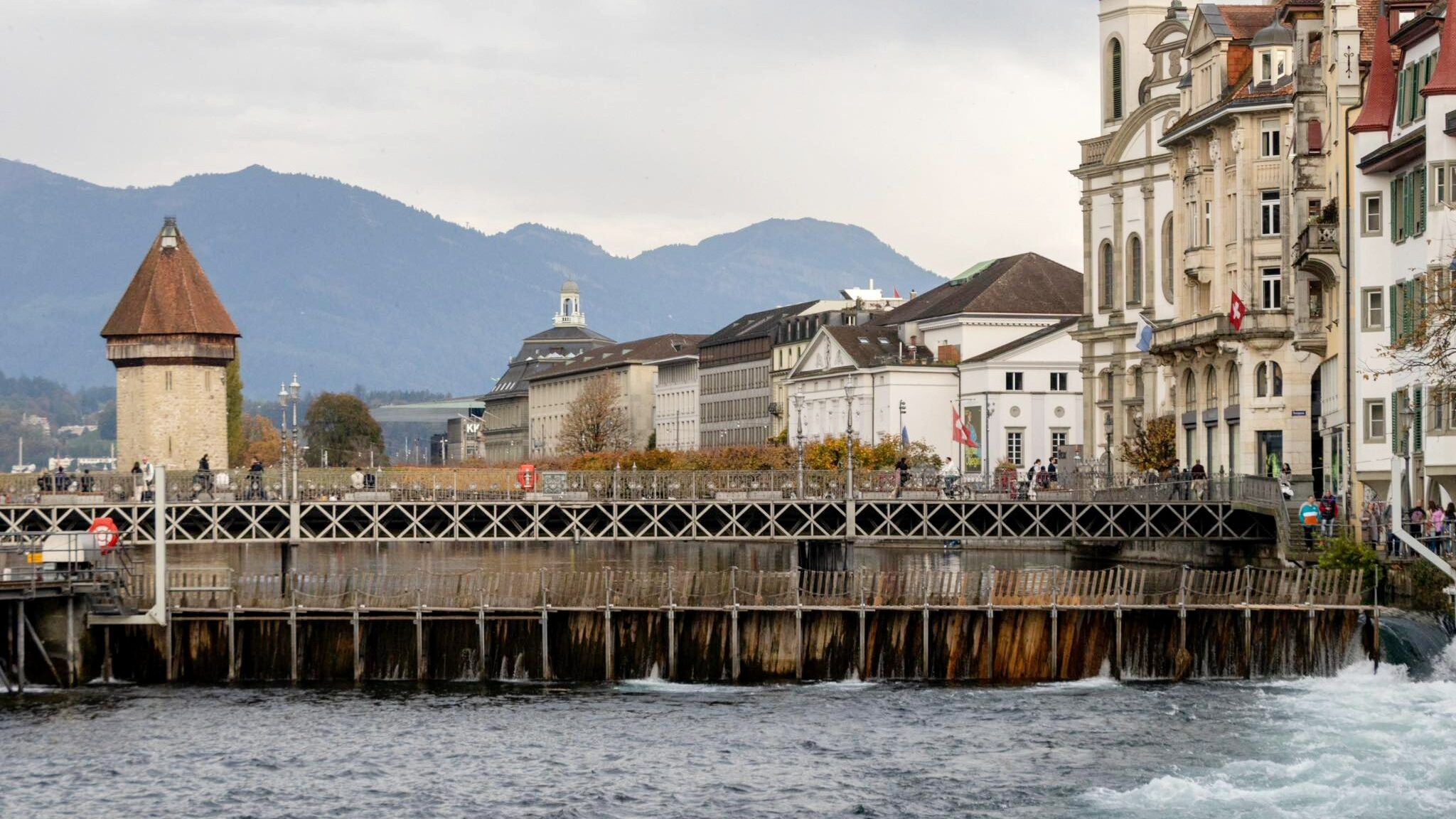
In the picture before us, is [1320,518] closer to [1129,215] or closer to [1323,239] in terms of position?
[1323,239]

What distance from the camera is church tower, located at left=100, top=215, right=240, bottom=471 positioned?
5305 inches

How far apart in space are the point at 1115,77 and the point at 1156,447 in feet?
87.4

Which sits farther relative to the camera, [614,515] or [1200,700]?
[614,515]

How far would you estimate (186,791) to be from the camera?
45.2m

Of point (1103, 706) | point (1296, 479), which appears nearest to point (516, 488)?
point (1296, 479)

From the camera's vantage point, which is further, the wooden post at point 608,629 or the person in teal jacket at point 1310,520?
the person in teal jacket at point 1310,520

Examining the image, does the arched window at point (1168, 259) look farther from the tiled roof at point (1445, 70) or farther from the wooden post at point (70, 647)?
the wooden post at point (70, 647)

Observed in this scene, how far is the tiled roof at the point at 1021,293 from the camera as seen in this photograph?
180625 mm

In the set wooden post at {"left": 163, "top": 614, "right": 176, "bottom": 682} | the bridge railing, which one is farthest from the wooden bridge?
wooden post at {"left": 163, "top": 614, "right": 176, "bottom": 682}

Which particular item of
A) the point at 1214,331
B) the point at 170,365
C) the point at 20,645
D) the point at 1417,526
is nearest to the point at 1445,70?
the point at 1417,526

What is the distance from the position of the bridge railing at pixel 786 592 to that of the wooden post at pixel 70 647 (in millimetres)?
2750

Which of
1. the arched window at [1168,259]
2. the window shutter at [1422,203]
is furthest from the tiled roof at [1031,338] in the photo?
the window shutter at [1422,203]

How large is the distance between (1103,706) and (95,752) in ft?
68.6

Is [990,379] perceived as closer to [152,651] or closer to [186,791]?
[152,651]
